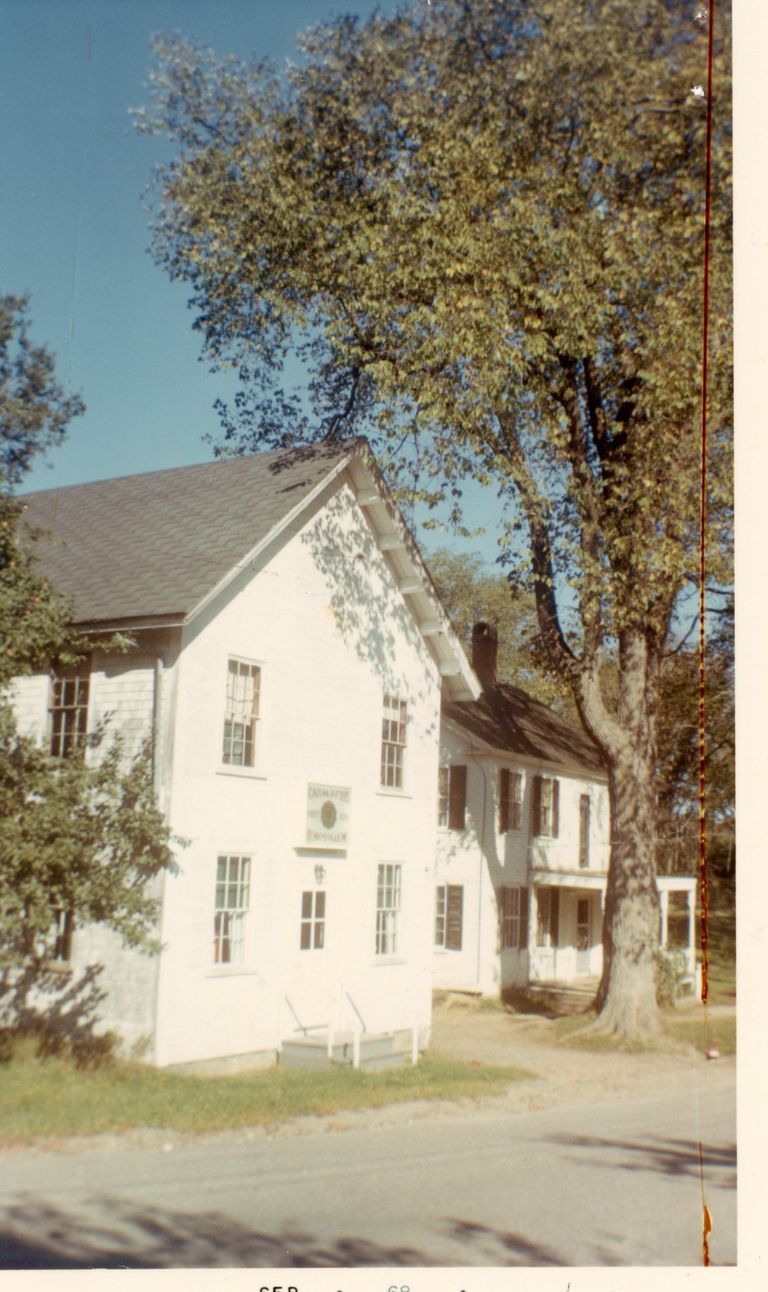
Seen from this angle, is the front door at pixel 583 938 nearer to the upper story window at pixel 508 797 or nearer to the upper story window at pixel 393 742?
the upper story window at pixel 508 797

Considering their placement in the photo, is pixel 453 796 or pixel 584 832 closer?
pixel 453 796

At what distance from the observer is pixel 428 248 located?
12742 mm

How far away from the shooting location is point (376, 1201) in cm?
752

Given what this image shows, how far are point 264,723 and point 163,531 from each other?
262 cm

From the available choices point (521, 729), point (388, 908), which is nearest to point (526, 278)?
point (388, 908)

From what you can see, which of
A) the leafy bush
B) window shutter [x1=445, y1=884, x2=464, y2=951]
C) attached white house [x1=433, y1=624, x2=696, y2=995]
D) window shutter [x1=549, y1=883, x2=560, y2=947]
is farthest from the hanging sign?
window shutter [x1=549, y1=883, x2=560, y2=947]

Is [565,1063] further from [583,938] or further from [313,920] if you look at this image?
[583,938]

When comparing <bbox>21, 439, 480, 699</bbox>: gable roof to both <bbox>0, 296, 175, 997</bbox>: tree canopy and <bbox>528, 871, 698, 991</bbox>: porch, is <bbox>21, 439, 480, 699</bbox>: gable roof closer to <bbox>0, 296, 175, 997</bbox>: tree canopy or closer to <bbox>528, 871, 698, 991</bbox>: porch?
<bbox>0, 296, 175, 997</bbox>: tree canopy

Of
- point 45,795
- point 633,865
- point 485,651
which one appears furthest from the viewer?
point 485,651

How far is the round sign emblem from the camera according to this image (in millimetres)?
14211

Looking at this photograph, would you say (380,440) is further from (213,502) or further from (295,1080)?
(295,1080)

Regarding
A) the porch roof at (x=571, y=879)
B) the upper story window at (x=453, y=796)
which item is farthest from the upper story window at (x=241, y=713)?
the porch roof at (x=571, y=879)

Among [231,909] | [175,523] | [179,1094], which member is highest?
[175,523]

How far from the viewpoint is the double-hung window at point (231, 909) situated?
12438 mm
